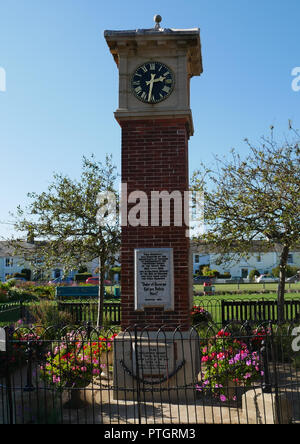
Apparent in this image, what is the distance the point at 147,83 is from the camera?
827 centimetres

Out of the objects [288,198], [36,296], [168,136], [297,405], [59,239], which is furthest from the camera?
[36,296]

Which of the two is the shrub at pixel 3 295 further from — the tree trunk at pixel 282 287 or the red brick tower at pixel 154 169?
the red brick tower at pixel 154 169

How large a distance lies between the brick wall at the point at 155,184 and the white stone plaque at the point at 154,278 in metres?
0.12

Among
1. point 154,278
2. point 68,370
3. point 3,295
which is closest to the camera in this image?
point 68,370

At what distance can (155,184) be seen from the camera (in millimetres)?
8023

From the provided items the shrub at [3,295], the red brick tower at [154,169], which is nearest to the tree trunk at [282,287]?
the red brick tower at [154,169]

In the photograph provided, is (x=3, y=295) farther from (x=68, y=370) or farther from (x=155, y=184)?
(x=155, y=184)

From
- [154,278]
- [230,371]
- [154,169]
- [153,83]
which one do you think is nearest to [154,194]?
[154,169]

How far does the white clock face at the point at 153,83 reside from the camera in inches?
324

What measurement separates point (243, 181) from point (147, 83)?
5.57 metres

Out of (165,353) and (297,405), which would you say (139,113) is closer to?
(165,353)

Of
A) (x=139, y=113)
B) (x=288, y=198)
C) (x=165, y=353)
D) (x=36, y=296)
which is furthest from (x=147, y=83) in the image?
(x=36, y=296)

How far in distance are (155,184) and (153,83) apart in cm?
193

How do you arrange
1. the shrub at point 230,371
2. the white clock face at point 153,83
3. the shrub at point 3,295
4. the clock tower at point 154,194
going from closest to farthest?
the shrub at point 230,371 < the clock tower at point 154,194 < the white clock face at point 153,83 < the shrub at point 3,295
